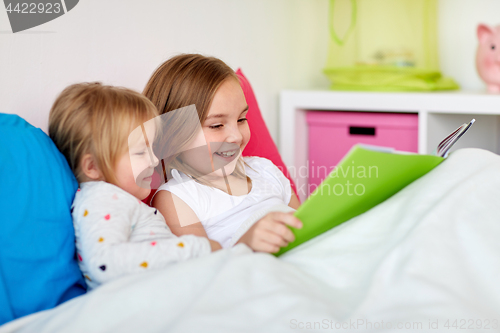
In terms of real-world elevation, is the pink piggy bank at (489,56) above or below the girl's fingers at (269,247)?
above

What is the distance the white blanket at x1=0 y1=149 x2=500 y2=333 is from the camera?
50 cm

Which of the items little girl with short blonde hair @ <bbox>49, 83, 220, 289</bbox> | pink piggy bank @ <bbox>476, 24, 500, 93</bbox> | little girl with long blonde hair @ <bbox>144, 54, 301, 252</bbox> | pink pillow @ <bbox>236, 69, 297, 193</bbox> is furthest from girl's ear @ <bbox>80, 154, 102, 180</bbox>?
pink piggy bank @ <bbox>476, 24, 500, 93</bbox>

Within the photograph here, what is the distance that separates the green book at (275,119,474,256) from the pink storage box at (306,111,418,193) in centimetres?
93

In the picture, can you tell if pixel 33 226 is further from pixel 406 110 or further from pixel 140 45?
pixel 406 110

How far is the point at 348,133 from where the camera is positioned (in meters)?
1.75

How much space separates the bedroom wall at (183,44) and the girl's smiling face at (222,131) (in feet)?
0.88

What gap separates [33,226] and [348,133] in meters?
1.34

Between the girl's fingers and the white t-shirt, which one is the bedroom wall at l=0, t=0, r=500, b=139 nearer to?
the white t-shirt

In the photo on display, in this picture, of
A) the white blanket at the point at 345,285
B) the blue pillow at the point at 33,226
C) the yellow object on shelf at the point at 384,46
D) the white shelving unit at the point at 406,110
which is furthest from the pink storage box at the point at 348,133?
the blue pillow at the point at 33,226

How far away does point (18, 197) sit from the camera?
1.99 feet

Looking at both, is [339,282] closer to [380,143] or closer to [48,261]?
[48,261]

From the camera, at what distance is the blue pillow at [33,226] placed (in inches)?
23.0

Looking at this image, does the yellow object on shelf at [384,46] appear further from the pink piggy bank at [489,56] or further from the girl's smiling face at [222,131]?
the girl's smiling face at [222,131]

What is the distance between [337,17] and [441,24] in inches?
18.8
